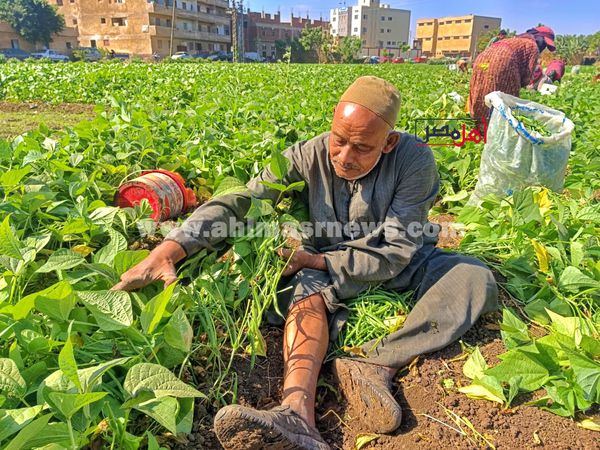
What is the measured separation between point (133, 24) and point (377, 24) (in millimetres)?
59853

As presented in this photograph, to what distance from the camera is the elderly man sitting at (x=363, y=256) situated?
163 centimetres

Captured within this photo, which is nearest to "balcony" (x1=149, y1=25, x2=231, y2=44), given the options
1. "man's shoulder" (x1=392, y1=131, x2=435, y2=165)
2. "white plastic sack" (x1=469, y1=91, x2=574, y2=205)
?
"white plastic sack" (x1=469, y1=91, x2=574, y2=205)

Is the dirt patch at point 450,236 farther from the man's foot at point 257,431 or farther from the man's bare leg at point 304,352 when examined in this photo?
the man's foot at point 257,431

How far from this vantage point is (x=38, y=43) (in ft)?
148

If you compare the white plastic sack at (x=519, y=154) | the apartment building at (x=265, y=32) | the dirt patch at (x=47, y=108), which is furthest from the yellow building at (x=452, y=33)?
the white plastic sack at (x=519, y=154)

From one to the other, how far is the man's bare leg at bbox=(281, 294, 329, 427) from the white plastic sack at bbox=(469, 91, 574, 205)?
207 cm

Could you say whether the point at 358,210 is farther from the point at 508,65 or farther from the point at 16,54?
the point at 16,54

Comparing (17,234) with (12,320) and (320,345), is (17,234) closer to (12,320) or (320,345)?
(12,320)

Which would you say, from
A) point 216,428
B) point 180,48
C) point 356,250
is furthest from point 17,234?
point 180,48

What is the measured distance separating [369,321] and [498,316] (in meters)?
0.59

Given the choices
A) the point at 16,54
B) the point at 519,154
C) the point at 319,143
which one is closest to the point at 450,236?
the point at 519,154

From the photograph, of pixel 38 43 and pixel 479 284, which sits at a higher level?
pixel 38 43

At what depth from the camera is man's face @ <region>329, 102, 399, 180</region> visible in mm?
1660

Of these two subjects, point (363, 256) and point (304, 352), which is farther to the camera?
point (363, 256)
